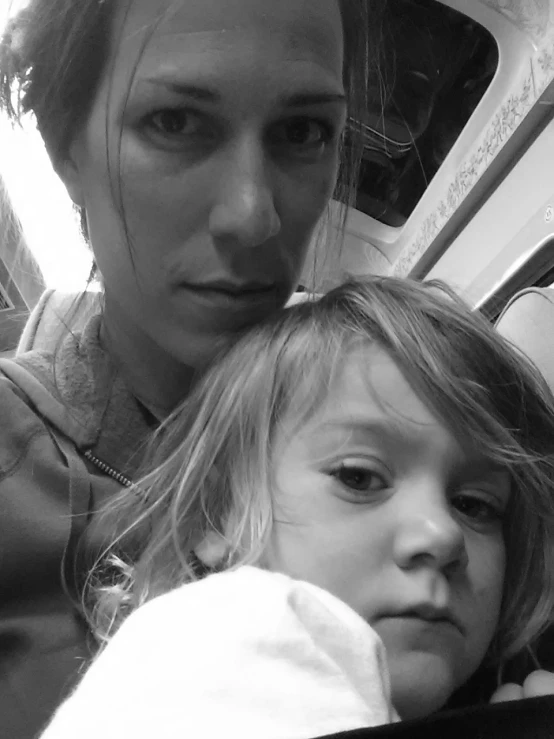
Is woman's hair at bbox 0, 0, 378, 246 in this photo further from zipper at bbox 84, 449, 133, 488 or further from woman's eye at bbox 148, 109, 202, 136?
zipper at bbox 84, 449, 133, 488

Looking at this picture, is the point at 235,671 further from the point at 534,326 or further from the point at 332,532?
the point at 534,326

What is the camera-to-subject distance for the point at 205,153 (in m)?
0.72

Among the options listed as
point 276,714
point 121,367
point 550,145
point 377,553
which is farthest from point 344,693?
point 550,145

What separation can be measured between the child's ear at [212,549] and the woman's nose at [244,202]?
287 mm

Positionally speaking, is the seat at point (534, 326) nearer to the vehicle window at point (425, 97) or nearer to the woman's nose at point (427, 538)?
the woman's nose at point (427, 538)

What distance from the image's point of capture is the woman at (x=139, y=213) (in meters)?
0.64

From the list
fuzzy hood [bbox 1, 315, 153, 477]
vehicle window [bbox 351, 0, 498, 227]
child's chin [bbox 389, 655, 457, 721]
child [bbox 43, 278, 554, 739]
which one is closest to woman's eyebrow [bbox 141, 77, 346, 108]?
child [bbox 43, 278, 554, 739]

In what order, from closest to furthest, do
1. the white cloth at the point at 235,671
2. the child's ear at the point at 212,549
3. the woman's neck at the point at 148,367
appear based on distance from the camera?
the white cloth at the point at 235,671
the child's ear at the point at 212,549
the woman's neck at the point at 148,367

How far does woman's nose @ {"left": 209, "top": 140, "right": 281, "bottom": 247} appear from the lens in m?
0.69

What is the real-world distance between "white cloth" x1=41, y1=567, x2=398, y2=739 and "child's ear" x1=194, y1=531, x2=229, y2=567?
0.18 metres

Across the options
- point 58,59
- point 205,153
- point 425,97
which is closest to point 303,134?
point 205,153

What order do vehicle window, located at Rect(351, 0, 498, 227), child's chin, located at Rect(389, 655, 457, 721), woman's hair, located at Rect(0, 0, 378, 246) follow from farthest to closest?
vehicle window, located at Rect(351, 0, 498, 227) → woman's hair, located at Rect(0, 0, 378, 246) → child's chin, located at Rect(389, 655, 457, 721)

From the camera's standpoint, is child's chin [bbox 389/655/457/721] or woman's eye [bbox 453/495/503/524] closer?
child's chin [bbox 389/655/457/721]

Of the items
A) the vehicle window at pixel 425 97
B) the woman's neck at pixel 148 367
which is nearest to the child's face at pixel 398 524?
the woman's neck at pixel 148 367
